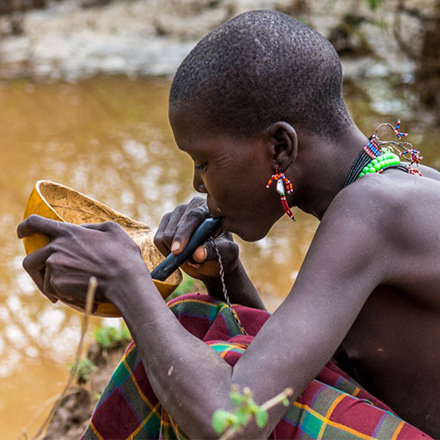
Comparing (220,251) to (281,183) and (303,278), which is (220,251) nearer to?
(281,183)

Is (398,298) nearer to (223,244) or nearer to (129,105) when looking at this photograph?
(223,244)

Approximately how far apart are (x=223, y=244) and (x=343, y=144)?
0.50 m

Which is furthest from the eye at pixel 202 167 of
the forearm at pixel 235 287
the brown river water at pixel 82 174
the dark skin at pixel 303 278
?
the brown river water at pixel 82 174

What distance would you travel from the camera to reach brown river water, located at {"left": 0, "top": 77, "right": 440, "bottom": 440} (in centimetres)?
321

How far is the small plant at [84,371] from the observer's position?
2.86m

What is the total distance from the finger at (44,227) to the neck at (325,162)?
568mm

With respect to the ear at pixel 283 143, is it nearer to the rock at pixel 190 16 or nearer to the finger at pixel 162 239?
the finger at pixel 162 239

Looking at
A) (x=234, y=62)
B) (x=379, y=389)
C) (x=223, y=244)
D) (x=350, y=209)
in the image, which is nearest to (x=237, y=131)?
(x=234, y=62)

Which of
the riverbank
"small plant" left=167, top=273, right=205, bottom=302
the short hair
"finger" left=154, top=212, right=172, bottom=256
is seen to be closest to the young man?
the short hair

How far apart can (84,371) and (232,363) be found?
1380 mm

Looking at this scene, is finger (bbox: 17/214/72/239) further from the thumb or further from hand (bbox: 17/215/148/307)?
the thumb

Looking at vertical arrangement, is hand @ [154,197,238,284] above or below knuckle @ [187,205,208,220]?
below

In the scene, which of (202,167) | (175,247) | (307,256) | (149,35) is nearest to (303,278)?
(307,256)

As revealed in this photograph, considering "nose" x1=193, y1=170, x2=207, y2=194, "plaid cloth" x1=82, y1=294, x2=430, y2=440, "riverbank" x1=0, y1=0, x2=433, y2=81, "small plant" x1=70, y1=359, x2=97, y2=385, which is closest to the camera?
"plaid cloth" x1=82, y1=294, x2=430, y2=440
